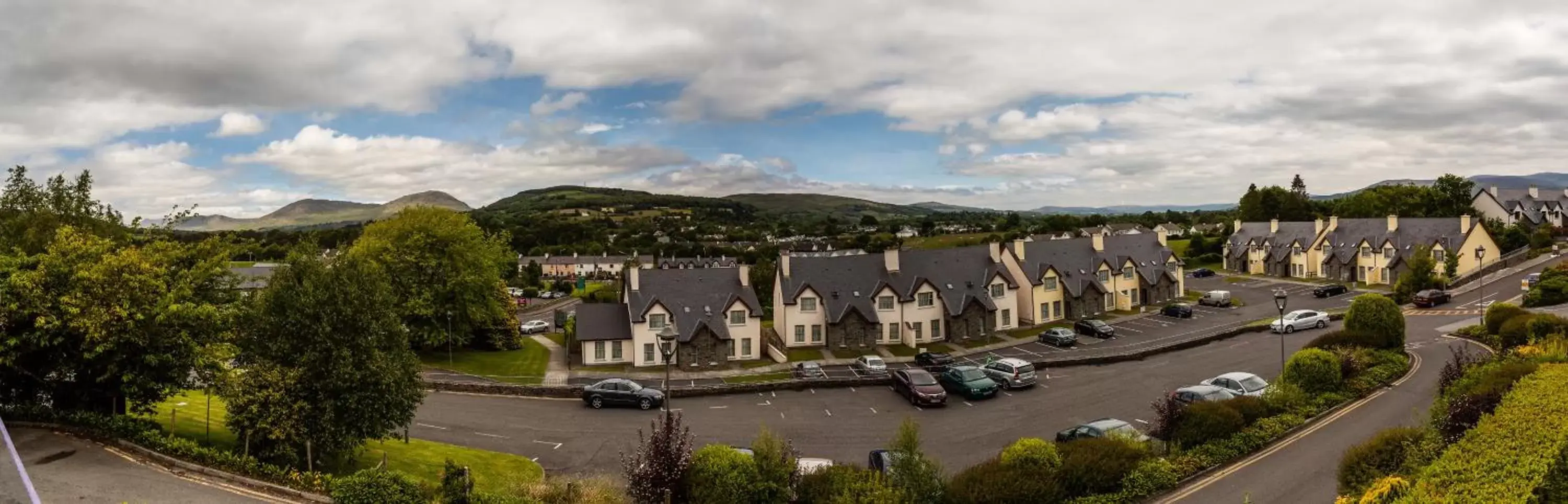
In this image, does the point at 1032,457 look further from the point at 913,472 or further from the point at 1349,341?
the point at 1349,341

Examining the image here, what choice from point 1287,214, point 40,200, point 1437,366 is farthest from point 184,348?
point 1287,214

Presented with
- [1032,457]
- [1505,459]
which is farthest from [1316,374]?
[1032,457]

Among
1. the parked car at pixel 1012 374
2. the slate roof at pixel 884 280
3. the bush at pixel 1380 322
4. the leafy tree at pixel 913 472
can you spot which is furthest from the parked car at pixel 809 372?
the bush at pixel 1380 322

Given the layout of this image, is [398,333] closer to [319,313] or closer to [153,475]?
[319,313]

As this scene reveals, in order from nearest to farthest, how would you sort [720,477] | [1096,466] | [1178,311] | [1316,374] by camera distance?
[720,477] < [1096,466] < [1316,374] < [1178,311]

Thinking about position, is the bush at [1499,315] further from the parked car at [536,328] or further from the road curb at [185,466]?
the parked car at [536,328]

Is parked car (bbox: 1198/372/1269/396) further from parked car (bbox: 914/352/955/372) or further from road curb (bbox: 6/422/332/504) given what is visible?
road curb (bbox: 6/422/332/504)
